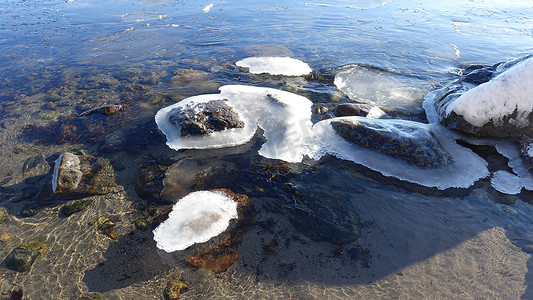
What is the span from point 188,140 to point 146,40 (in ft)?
27.0

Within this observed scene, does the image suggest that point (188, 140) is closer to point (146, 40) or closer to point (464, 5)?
point (146, 40)

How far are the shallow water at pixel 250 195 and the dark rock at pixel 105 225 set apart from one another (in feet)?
0.26

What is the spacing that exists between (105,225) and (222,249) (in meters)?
1.82

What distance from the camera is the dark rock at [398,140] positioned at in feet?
16.4

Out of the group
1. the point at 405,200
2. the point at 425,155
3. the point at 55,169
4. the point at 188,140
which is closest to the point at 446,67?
the point at 425,155

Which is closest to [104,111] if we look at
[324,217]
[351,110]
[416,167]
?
[324,217]

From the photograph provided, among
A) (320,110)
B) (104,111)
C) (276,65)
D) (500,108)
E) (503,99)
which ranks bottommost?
(104,111)

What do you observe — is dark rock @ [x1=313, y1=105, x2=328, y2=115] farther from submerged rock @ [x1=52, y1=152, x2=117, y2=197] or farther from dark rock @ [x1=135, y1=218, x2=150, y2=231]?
submerged rock @ [x1=52, y1=152, x2=117, y2=197]

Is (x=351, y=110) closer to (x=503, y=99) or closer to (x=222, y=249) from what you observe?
(x=503, y=99)

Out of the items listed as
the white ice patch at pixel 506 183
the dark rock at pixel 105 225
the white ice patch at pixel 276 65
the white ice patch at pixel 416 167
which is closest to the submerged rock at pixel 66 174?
the dark rock at pixel 105 225

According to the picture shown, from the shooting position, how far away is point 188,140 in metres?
5.62

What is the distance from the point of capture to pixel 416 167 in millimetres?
4922

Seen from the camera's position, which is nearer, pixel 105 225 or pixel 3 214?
pixel 105 225

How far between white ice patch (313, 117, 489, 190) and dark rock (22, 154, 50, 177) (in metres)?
5.05
